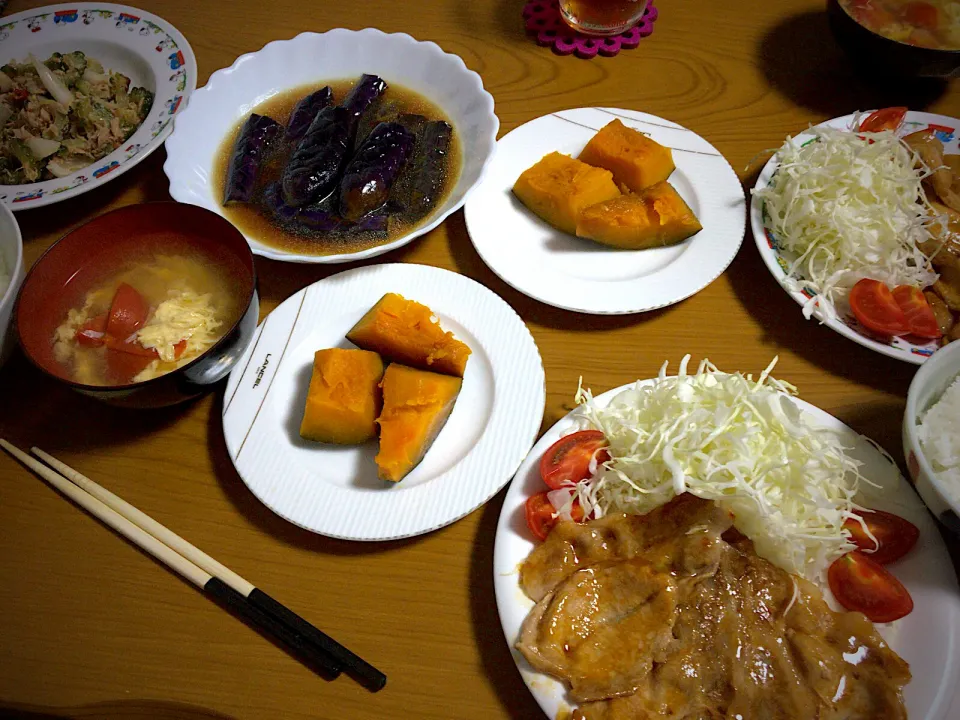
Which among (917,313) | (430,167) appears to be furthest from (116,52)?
(917,313)

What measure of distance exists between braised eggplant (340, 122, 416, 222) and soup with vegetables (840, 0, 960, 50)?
1.55 m

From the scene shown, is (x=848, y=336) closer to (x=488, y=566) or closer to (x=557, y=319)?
(x=557, y=319)

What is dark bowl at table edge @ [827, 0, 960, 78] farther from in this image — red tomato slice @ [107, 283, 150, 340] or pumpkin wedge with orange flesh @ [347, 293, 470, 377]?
red tomato slice @ [107, 283, 150, 340]

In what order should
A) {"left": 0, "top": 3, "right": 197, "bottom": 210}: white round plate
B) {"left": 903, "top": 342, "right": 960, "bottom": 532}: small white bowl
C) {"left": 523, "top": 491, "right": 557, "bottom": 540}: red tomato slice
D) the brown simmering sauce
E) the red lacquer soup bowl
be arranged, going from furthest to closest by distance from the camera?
1. {"left": 0, "top": 3, "right": 197, "bottom": 210}: white round plate
2. the brown simmering sauce
3. the red lacquer soup bowl
4. {"left": 523, "top": 491, "right": 557, "bottom": 540}: red tomato slice
5. {"left": 903, "top": 342, "right": 960, "bottom": 532}: small white bowl

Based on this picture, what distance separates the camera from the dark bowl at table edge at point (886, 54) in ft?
6.50

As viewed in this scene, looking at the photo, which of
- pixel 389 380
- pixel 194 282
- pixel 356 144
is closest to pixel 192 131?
pixel 356 144

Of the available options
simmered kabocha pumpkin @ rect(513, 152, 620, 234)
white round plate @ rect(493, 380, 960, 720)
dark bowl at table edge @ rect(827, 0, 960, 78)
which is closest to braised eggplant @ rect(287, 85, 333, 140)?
simmered kabocha pumpkin @ rect(513, 152, 620, 234)

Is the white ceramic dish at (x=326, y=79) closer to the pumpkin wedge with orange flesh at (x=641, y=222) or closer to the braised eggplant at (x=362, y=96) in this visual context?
the braised eggplant at (x=362, y=96)

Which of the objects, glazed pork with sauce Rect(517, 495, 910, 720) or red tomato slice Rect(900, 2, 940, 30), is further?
red tomato slice Rect(900, 2, 940, 30)

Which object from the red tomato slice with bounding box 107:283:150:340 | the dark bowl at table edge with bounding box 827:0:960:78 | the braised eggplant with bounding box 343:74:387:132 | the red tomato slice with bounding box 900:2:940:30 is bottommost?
the red tomato slice with bounding box 107:283:150:340

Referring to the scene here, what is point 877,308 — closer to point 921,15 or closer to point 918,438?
point 918,438

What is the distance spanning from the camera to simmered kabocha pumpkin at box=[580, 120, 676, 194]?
198cm

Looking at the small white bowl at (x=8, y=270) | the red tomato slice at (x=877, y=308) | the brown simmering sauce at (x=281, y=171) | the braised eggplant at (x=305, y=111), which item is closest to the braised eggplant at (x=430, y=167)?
the brown simmering sauce at (x=281, y=171)

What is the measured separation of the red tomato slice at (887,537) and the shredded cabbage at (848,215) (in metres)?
0.56
